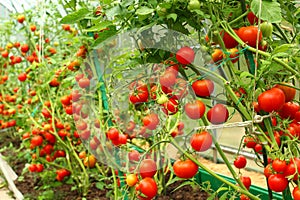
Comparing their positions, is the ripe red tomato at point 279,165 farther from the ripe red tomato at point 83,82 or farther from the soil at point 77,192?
the soil at point 77,192

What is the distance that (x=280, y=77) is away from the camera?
1.05m

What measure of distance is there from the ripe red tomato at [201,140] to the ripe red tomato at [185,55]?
17cm

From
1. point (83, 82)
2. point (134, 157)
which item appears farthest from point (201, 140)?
point (83, 82)

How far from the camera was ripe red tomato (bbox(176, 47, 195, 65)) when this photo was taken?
964 millimetres

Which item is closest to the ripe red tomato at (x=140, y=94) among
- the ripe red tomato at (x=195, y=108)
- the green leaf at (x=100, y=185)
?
the ripe red tomato at (x=195, y=108)

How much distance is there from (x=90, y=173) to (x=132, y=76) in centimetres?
178

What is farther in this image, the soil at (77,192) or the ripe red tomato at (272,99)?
the soil at (77,192)

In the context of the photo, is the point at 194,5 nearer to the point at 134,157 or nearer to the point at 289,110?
the point at 289,110

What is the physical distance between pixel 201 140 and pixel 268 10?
330 millimetres

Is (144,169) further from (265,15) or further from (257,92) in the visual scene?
(265,15)

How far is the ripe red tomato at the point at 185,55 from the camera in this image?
0.96 meters

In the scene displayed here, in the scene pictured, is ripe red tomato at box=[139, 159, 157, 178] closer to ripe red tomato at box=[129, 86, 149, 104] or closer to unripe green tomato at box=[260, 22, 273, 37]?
ripe red tomato at box=[129, 86, 149, 104]

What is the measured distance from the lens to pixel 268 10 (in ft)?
3.01

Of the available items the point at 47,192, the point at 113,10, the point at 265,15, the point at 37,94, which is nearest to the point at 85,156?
the point at 47,192
